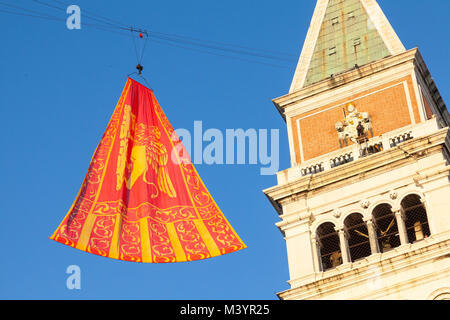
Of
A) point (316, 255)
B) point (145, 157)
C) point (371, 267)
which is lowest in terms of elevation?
point (145, 157)

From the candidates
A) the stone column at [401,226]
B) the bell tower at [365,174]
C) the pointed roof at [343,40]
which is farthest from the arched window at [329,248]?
the pointed roof at [343,40]

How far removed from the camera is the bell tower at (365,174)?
40.0 meters

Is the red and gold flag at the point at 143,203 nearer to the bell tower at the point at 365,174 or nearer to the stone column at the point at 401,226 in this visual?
the bell tower at the point at 365,174

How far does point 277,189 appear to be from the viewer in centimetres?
4444

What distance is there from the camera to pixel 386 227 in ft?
139

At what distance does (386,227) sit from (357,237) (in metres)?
1.35

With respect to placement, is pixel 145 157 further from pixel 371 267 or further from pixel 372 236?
pixel 372 236

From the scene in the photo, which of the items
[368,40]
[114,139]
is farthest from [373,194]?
[114,139]

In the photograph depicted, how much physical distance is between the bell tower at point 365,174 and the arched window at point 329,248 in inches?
1.8

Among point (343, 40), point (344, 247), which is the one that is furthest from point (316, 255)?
point (343, 40)

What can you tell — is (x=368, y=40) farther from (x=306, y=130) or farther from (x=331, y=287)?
(x=331, y=287)

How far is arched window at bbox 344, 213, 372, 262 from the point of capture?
42.2 metres

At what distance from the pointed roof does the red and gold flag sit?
19103 mm

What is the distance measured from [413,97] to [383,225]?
6.76 meters
